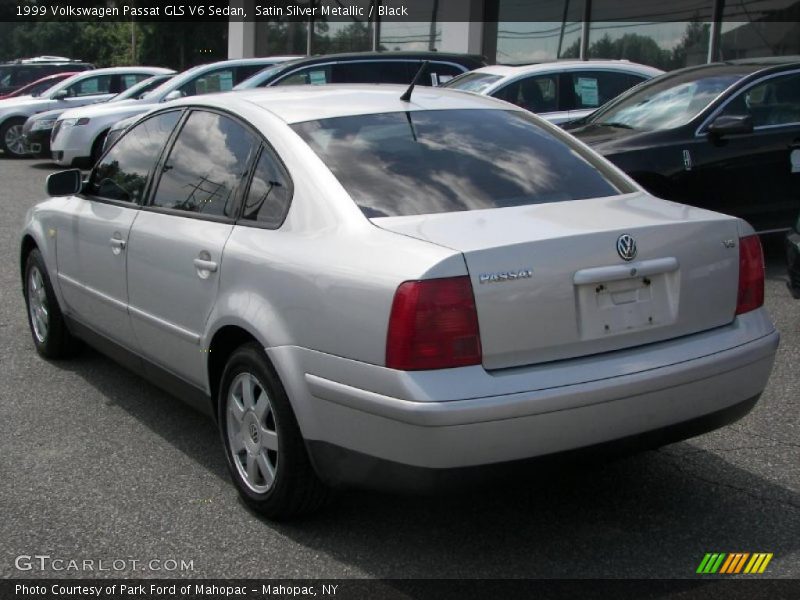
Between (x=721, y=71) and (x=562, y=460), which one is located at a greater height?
(x=721, y=71)

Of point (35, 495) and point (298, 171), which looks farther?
point (35, 495)

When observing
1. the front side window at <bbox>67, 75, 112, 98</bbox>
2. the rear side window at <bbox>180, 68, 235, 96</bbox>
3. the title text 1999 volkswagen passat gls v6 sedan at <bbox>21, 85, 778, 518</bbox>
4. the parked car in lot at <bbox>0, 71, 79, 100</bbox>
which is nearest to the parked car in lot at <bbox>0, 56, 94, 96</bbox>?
the parked car in lot at <bbox>0, 71, 79, 100</bbox>

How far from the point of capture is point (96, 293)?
5094 millimetres

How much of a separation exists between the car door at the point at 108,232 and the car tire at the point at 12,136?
1613 centimetres

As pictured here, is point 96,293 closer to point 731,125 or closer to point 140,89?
point 731,125

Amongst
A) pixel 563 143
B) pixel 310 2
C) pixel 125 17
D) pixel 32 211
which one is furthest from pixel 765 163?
pixel 125 17

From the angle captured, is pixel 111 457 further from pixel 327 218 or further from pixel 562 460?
pixel 562 460

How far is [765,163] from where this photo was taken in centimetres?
821

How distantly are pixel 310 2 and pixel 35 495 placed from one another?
23.8 metres

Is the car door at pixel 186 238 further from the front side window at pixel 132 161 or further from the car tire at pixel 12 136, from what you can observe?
the car tire at pixel 12 136

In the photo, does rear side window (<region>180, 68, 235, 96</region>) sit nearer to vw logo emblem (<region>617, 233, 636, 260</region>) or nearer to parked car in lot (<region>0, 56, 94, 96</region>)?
parked car in lot (<region>0, 56, 94, 96</region>)

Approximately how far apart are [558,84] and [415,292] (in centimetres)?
863

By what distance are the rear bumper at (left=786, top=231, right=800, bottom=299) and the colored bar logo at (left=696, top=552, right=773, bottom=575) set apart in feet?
10.0

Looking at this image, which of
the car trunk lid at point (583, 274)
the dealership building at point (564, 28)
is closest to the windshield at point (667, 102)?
the car trunk lid at point (583, 274)
